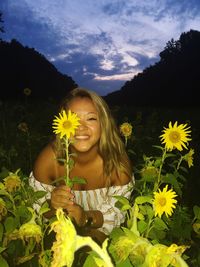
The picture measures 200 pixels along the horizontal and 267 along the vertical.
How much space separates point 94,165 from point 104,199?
23 centimetres

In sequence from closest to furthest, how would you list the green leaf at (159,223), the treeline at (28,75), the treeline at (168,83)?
the green leaf at (159,223)
the treeline at (168,83)
the treeline at (28,75)

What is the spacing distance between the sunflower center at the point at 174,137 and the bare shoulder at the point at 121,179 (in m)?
0.68

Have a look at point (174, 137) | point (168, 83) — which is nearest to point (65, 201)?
point (174, 137)

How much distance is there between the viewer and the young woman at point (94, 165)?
2.23 meters

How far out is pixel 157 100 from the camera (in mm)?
21984

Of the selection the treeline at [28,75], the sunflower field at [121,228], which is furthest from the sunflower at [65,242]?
the treeline at [28,75]

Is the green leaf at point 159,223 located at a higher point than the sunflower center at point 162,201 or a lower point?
lower

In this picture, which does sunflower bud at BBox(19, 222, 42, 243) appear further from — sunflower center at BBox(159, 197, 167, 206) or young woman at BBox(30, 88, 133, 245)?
young woman at BBox(30, 88, 133, 245)

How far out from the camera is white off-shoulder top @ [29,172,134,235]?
7.55ft

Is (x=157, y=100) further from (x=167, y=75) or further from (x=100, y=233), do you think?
(x=100, y=233)

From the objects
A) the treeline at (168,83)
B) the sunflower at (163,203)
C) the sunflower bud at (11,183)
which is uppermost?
the treeline at (168,83)

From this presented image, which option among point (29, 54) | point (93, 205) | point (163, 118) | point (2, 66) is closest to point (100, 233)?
point (93, 205)


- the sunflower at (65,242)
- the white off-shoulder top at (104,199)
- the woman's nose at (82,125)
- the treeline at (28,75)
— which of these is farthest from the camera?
the treeline at (28,75)

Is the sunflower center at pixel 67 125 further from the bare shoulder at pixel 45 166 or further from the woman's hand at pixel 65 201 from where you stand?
the bare shoulder at pixel 45 166
